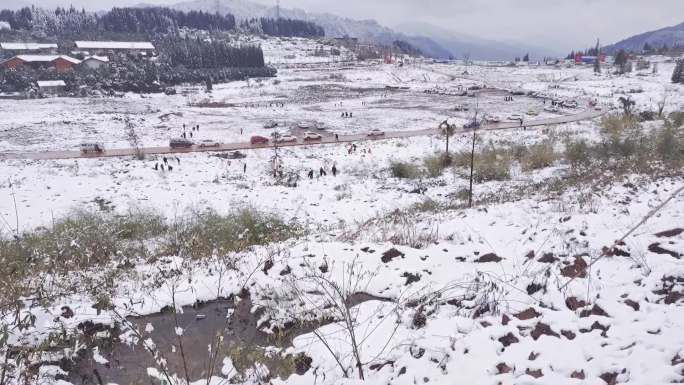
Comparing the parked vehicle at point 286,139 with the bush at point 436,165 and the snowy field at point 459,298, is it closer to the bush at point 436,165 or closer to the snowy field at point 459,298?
the bush at point 436,165

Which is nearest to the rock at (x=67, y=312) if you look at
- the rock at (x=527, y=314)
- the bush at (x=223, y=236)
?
the bush at (x=223, y=236)

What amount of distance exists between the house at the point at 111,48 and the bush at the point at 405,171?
268 feet

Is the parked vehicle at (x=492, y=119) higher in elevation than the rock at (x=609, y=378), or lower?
higher

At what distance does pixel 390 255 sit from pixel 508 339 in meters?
2.45

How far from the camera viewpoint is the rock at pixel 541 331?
11.6 feet

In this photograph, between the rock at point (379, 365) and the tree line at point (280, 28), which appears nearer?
the rock at point (379, 365)

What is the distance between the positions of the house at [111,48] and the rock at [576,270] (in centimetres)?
9527

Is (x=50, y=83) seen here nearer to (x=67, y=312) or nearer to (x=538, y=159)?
(x=538, y=159)

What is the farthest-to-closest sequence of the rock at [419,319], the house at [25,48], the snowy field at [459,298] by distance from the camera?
1. the house at [25,48]
2. the rock at [419,319]
3. the snowy field at [459,298]

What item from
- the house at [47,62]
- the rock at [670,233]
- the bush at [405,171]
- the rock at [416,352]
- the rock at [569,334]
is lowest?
the bush at [405,171]

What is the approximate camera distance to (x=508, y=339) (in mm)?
3594

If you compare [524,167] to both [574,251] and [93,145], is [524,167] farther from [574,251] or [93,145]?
[93,145]

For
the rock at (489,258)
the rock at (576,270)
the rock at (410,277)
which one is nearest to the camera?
the rock at (576,270)

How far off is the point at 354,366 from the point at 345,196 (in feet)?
43.8
